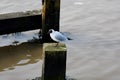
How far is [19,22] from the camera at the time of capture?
7.99 meters

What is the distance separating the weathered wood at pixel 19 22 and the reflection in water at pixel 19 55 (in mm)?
474

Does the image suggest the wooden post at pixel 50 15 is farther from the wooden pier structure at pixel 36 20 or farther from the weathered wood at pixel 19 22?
the weathered wood at pixel 19 22

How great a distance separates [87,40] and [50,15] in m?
1.39

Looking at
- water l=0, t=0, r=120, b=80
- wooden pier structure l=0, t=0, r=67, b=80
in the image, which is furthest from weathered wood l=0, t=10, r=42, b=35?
water l=0, t=0, r=120, b=80

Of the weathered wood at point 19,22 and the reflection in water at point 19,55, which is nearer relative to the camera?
the reflection in water at point 19,55

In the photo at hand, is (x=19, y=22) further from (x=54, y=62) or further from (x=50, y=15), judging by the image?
(x=54, y=62)

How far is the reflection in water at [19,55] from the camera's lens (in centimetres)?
752

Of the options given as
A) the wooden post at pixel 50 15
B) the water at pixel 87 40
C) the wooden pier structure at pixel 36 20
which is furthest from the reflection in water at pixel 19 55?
the wooden post at pixel 50 15

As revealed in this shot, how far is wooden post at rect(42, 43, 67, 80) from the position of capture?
5141mm

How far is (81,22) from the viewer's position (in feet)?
32.4

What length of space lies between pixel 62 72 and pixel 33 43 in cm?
339

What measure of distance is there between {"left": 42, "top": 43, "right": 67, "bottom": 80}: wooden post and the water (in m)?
1.56

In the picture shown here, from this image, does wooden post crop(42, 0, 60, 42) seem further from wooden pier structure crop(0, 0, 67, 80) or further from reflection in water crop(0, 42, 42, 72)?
reflection in water crop(0, 42, 42, 72)

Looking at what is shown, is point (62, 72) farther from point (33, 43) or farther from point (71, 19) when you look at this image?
point (71, 19)
